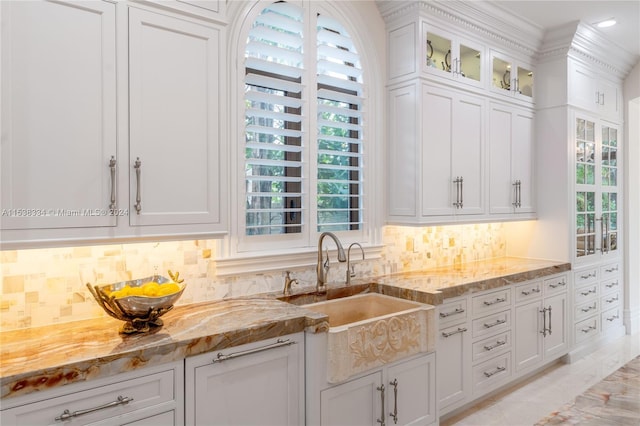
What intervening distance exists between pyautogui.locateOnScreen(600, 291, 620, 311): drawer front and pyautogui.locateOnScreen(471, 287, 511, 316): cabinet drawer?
6.03ft

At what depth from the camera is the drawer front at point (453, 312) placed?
2818mm

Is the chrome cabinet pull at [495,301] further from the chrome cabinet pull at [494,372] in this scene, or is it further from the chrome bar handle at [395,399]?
the chrome bar handle at [395,399]

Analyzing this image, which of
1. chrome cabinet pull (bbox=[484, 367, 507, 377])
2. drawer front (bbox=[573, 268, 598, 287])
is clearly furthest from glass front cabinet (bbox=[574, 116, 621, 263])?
chrome cabinet pull (bbox=[484, 367, 507, 377])

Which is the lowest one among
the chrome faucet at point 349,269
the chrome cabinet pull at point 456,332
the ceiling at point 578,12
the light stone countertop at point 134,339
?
the chrome cabinet pull at point 456,332

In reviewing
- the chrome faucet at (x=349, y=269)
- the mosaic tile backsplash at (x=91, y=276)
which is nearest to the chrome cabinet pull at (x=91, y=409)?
the mosaic tile backsplash at (x=91, y=276)

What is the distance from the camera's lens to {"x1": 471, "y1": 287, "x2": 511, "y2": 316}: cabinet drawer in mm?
3070

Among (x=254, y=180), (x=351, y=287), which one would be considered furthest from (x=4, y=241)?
(x=351, y=287)

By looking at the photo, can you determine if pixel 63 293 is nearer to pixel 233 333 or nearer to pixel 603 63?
pixel 233 333

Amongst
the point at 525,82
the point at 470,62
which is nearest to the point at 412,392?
the point at 470,62

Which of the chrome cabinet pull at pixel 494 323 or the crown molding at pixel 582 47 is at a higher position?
the crown molding at pixel 582 47

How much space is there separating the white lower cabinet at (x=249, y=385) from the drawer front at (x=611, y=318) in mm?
3860

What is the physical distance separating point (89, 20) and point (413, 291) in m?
2.19

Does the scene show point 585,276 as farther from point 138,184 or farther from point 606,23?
point 138,184

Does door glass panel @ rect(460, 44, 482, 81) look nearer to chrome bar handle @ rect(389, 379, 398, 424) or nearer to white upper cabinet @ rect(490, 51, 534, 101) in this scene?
white upper cabinet @ rect(490, 51, 534, 101)
